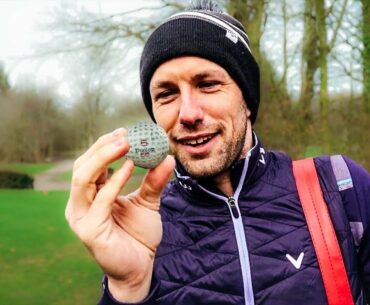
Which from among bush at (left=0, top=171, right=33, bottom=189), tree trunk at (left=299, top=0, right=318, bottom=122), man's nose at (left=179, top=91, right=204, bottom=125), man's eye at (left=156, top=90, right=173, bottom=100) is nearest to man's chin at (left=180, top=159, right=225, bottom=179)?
man's nose at (left=179, top=91, right=204, bottom=125)

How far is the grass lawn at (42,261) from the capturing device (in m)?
6.49

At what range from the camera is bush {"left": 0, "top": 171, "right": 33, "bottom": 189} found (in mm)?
14719

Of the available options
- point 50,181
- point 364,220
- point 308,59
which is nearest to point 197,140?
point 364,220

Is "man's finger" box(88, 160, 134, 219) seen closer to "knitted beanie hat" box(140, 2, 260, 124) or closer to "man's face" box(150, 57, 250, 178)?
"man's face" box(150, 57, 250, 178)

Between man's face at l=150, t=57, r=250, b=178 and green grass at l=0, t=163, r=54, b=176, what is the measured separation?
1378cm

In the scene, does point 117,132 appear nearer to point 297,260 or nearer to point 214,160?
point 214,160

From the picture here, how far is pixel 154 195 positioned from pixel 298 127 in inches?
284

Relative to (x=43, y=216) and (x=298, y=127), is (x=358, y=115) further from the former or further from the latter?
(x=43, y=216)

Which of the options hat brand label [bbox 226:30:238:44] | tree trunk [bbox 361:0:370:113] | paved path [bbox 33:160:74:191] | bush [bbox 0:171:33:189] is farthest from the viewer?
paved path [bbox 33:160:74:191]

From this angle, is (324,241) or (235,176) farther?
(235,176)

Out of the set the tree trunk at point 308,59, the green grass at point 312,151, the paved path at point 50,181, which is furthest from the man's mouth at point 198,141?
the paved path at point 50,181

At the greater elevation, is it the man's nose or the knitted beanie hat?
the knitted beanie hat

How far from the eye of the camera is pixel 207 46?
68.4 inches

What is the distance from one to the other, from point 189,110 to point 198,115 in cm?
4
